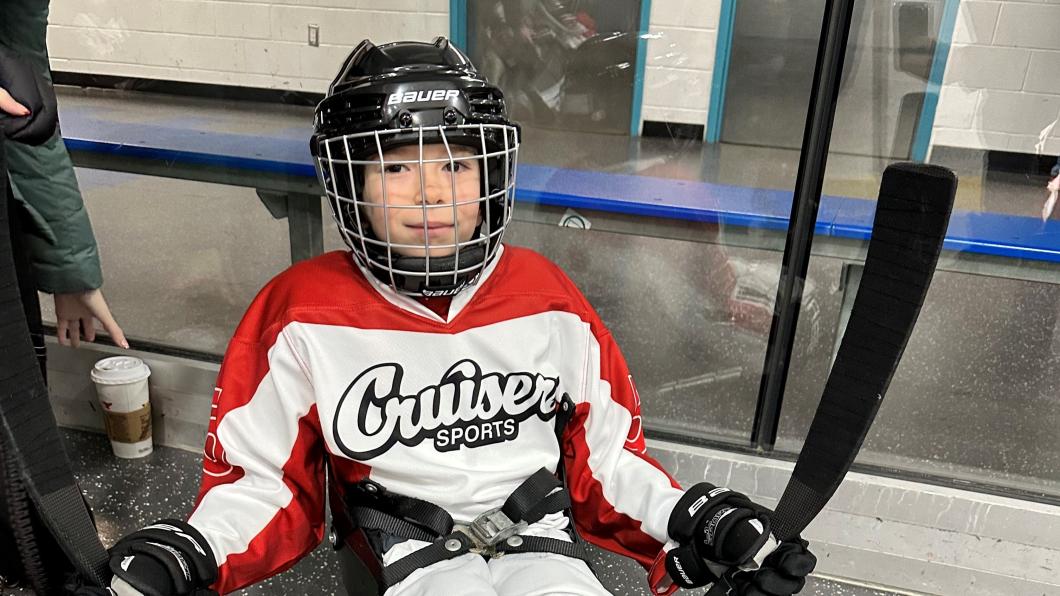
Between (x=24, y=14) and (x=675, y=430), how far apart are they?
48.9 inches

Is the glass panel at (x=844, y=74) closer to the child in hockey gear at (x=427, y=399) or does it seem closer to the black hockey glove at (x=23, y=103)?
the child in hockey gear at (x=427, y=399)

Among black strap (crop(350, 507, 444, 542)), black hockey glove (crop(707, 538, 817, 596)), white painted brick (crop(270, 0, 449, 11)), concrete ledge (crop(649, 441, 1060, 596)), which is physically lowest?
concrete ledge (crop(649, 441, 1060, 596))

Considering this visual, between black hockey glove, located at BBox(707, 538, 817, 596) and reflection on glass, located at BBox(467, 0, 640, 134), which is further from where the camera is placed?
reflection on glass, located at BBox(467, 0, 640, 134)

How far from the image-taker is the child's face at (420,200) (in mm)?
943

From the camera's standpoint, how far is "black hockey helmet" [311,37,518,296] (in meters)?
0.93

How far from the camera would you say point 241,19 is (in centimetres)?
184

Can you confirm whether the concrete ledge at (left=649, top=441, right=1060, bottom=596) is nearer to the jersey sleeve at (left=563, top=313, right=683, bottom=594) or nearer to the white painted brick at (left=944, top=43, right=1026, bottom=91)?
the jersey sleeve at (left=563, top=313, right=683, bottom=594)

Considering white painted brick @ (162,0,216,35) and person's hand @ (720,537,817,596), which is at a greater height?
white painted brick @ (162,0,216,35)

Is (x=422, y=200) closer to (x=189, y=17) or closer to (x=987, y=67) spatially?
(x=987, y=67)

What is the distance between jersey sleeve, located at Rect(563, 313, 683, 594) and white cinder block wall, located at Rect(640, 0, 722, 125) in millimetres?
698

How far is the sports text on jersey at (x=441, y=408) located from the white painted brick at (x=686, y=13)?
2.83 feet

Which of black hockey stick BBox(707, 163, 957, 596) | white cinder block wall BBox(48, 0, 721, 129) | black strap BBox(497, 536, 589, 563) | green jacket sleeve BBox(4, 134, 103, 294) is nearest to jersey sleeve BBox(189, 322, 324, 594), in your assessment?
black strap BBox(497, 536, 589, 563)

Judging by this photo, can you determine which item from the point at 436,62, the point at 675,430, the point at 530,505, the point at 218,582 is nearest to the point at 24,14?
the point at 436,62

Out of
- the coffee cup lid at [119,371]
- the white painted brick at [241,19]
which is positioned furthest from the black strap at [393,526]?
the white painted brick at [241,19]
